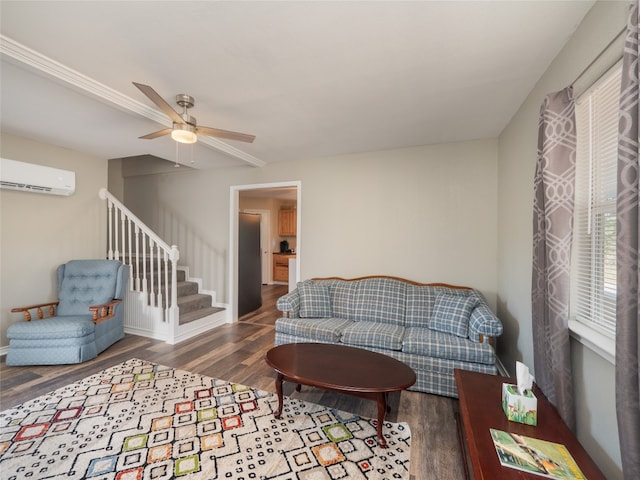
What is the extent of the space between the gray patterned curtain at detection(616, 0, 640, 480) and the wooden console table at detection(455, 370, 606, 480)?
1.06ft

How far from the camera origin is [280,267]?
8.09m

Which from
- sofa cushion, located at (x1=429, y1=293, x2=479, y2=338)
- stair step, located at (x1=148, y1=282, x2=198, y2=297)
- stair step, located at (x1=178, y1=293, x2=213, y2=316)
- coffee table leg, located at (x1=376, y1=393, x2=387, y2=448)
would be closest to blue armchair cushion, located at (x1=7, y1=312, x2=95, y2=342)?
stair step, located at (x1=178, y1=293, x2=213, y2=316)

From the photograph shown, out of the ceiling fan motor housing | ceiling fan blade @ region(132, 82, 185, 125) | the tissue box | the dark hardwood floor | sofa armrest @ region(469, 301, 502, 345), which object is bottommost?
the dark hardwood floor

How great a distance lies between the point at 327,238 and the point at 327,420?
2402 mm

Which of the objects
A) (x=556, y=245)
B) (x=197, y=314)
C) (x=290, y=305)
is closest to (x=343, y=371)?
(x=290, y=305)

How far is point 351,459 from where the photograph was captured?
5.66 ft

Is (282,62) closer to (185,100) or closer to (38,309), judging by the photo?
(185,100)

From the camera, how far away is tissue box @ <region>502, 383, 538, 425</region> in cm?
142

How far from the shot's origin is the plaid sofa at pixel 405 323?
2449 mm

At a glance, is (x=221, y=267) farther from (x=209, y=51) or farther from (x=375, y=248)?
(x=209, y=51)

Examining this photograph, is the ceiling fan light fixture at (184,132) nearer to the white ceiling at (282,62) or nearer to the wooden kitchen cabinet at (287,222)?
the white ceiling at (282,62)

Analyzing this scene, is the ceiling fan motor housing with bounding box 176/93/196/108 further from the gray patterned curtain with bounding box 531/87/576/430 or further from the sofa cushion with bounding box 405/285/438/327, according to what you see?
the sofa cushion with bounding box 405/285/438/327

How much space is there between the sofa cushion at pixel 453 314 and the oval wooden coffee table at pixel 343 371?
84 centimetres

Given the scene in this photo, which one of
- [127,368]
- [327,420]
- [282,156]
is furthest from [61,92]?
[327,420]
